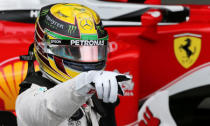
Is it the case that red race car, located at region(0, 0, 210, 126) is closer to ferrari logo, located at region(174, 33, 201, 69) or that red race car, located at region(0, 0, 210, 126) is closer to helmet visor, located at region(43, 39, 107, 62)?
ferrari logo, located at region(174, 33, 201, 69)

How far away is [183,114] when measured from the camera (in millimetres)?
2803

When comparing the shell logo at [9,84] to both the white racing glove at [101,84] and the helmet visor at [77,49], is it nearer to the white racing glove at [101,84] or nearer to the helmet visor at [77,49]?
the helmet visor at [77,49]

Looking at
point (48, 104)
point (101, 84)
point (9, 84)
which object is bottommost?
point (9, 84)

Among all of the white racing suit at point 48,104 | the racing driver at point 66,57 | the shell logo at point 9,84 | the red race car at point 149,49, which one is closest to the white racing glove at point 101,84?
the white racing suit at point 48,104

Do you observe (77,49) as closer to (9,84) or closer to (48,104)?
(48,104)

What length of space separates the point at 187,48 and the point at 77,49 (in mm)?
1258

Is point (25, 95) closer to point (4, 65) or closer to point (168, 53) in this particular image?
point (4, 65)

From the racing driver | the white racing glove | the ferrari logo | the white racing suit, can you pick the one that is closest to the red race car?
the ferrari logo

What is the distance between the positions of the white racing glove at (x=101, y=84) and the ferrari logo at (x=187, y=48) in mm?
1521

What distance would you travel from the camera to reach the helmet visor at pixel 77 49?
4.36 ft

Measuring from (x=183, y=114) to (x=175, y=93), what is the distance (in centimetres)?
32

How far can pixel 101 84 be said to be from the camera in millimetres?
947

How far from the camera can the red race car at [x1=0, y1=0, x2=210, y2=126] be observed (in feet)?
7.20

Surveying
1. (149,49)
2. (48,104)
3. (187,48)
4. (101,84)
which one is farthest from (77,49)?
(187,48)
